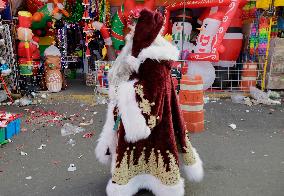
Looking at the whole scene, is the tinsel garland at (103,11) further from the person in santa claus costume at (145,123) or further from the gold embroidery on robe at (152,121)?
the gold embroidery on robe at (152,121)

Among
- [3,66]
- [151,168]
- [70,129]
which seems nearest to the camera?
[151,168]

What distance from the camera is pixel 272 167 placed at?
3912 mm

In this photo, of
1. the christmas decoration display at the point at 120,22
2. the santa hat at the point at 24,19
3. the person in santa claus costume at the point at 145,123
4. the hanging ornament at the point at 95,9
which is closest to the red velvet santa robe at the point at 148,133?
the person in santa claus costume at the point at 145,123

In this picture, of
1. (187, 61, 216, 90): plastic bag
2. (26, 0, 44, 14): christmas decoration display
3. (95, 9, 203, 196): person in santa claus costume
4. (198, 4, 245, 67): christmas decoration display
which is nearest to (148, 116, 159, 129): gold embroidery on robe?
(95, 9, 203, 196): person in santa claus costume

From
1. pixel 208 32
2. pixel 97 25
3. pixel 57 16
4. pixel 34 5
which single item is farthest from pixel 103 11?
pixel 208 32

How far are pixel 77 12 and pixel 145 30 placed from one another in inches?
253

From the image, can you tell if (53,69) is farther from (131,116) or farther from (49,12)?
(131,116)

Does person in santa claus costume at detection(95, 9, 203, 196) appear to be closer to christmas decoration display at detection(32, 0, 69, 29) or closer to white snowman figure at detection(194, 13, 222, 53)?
white snowman figure at detection(194, 13, 222, 53)

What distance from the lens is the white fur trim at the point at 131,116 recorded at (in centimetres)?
264

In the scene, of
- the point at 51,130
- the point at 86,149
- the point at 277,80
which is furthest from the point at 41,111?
the point at 277,80

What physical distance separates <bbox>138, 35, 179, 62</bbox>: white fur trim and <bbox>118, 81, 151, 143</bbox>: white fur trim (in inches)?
9.6

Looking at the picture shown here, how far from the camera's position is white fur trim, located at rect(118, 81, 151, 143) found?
2.64 meters

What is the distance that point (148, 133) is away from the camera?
105 inches

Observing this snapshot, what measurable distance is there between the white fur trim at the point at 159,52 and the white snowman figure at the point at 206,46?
15.1ft
